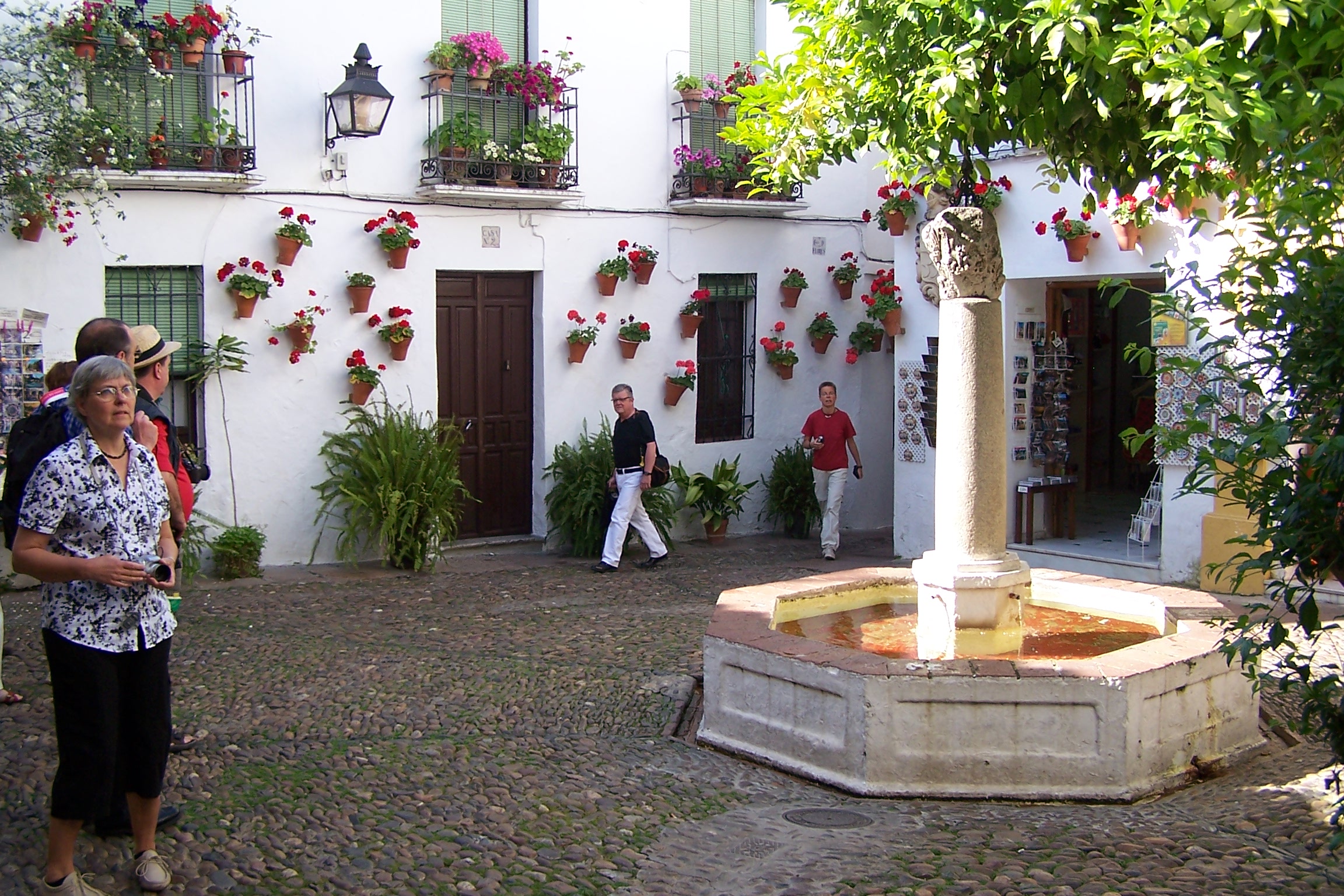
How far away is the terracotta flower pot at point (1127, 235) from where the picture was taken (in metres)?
10.1

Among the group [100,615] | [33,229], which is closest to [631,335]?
[33,229]

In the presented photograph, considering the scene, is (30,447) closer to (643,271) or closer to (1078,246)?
(643,271)

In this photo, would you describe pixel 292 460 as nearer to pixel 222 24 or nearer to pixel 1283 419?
pixel 222 24

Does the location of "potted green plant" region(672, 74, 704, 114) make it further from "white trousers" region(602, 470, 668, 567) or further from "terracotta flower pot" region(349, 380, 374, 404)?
"terracotta flower pot" region(349, 380, 374, 404)

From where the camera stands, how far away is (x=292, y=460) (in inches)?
432

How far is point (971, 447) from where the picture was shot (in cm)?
645

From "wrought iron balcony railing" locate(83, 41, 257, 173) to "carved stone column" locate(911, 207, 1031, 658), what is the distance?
6.17 meters

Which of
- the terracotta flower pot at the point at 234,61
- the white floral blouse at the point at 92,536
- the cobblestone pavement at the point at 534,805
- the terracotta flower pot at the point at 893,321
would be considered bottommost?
the cobblestone pavement at the point at 534,805

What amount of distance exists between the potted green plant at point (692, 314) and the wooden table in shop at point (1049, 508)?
3.36m

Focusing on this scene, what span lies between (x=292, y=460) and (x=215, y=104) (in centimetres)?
288

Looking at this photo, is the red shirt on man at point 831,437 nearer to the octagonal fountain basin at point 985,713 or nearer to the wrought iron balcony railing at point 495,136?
the wrought iron balcony railing at point 495,136

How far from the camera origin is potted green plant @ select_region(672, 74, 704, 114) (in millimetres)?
12492

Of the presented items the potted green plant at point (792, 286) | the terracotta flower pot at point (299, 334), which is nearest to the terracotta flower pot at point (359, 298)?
the terracotta flower pot at point (299, 334)

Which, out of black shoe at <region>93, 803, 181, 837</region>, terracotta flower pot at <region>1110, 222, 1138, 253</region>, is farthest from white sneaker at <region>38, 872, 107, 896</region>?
terracotta flower pot at <region>1110, 222, 1138, 253</region>
